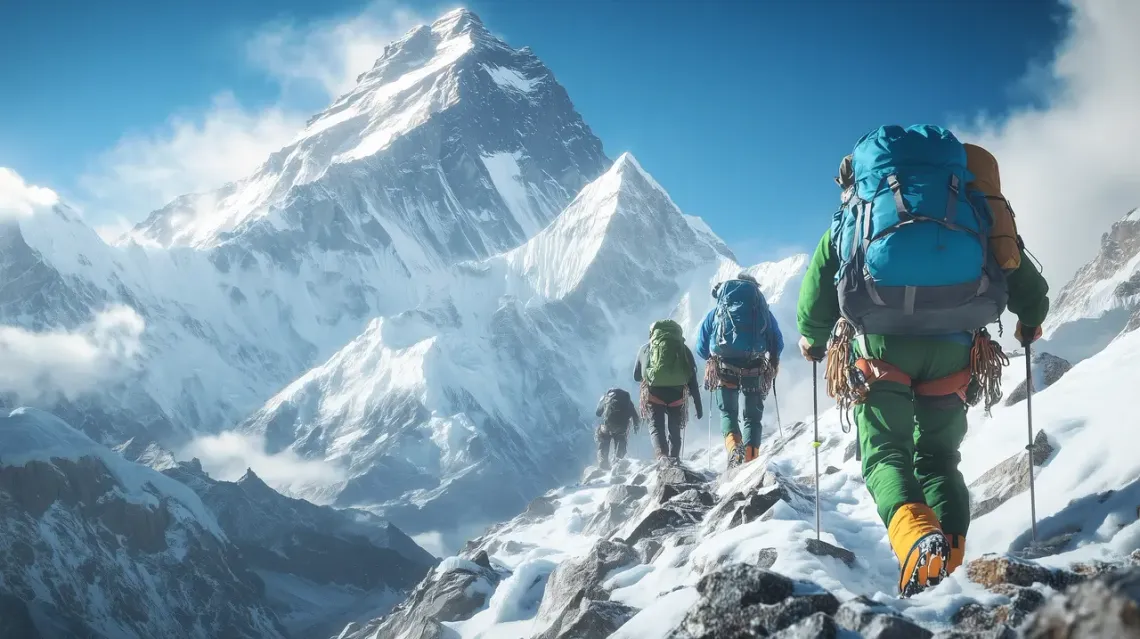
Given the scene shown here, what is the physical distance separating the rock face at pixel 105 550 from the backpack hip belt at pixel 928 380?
519 ft

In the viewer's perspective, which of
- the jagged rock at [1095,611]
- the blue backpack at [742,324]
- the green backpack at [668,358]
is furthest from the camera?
the green backpack at [668,358]

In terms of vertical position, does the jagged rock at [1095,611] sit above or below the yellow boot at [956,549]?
below

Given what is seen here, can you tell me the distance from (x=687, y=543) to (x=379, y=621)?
13761 mm

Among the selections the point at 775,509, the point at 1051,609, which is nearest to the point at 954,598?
the point at 1051,609

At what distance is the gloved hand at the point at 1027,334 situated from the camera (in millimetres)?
5512

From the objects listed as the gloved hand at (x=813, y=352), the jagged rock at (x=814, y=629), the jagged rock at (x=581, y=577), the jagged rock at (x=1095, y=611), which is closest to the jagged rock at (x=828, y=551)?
the gloved hand at (x=813, y=352)

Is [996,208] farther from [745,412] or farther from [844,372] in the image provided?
[745,412]

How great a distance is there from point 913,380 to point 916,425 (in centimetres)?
28

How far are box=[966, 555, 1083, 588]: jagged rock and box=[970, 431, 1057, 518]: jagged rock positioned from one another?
291 cm

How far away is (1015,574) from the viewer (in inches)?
155

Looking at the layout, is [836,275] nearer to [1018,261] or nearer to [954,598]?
[1018,261]

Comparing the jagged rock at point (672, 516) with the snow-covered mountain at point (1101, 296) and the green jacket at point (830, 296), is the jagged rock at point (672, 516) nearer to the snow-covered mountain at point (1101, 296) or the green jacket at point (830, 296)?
the green jacket at point (830, 296)

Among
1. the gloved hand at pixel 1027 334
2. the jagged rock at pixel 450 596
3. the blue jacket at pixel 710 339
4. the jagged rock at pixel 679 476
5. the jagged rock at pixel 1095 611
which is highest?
the blue jacket at pixel 710 339

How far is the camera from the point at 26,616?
424 feet
